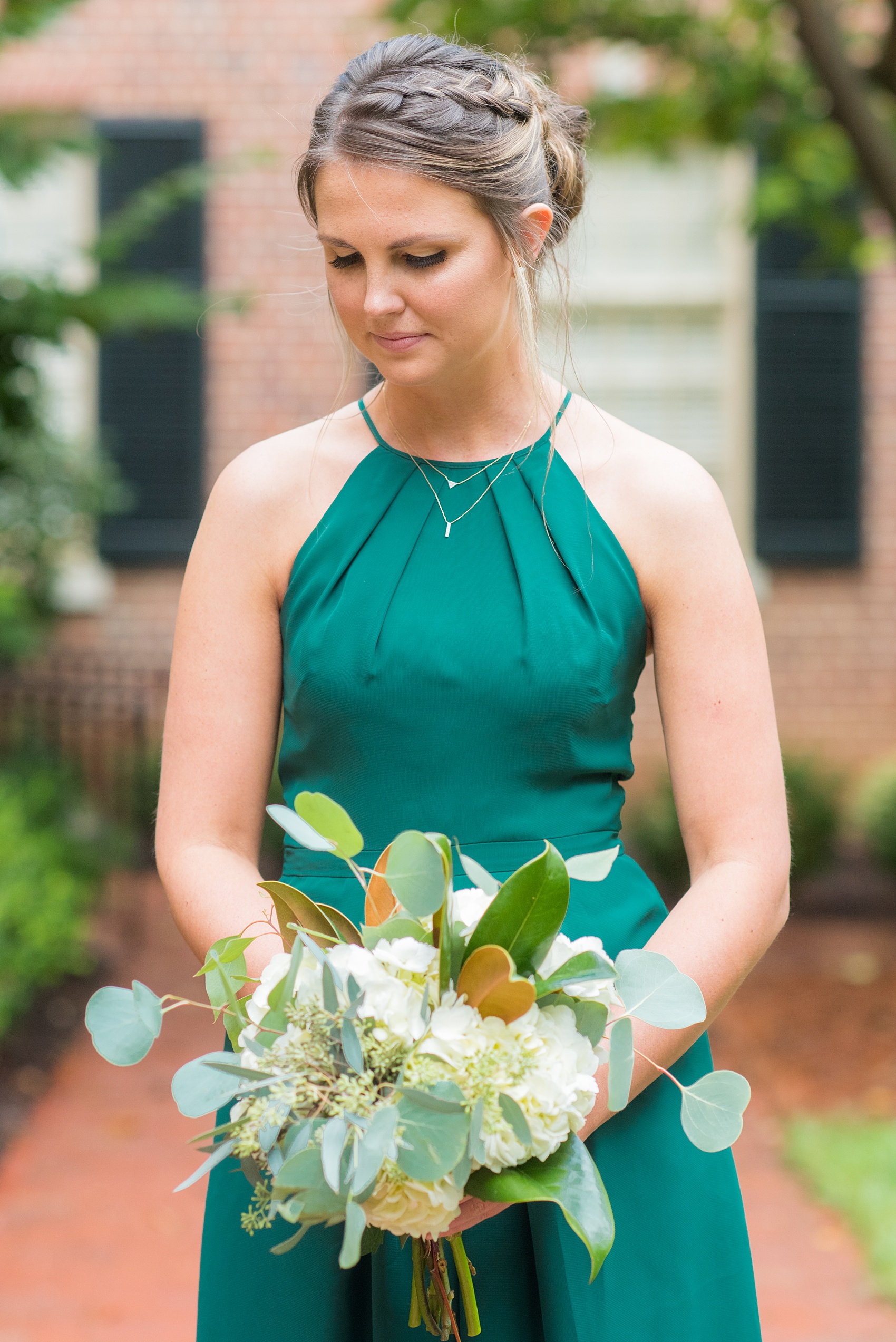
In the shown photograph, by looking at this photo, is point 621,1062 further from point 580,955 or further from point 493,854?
point 493,854

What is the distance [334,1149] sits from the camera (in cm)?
121

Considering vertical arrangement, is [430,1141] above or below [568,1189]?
above

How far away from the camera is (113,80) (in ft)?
29.8

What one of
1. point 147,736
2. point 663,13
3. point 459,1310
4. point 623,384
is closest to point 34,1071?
point 147,736

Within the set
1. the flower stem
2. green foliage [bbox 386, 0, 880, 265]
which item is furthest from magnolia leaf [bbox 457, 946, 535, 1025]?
green foliage [bbox 386, 0, 880, 265]

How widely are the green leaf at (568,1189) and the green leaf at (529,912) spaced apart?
0.20 meters

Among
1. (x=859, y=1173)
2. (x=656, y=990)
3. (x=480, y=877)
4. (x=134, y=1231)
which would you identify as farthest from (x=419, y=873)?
(x=859, y=1173)

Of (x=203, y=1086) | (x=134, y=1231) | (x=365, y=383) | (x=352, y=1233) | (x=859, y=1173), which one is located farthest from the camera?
(x=365, y=383)

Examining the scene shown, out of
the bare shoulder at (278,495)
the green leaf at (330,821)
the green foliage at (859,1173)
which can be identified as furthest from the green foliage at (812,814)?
the green leaf at (330,821)

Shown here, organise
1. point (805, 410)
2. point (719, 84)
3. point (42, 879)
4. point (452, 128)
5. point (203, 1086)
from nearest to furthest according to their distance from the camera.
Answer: point (203, 1086) < point (452, 128) < point (719, 84) < point (42, 879) < point (805, 410)

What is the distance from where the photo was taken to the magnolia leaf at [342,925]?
1.42 metres

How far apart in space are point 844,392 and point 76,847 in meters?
5.54

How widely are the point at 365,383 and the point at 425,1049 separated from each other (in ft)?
18.1

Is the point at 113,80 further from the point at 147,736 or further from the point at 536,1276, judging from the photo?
the point at 536,1276
